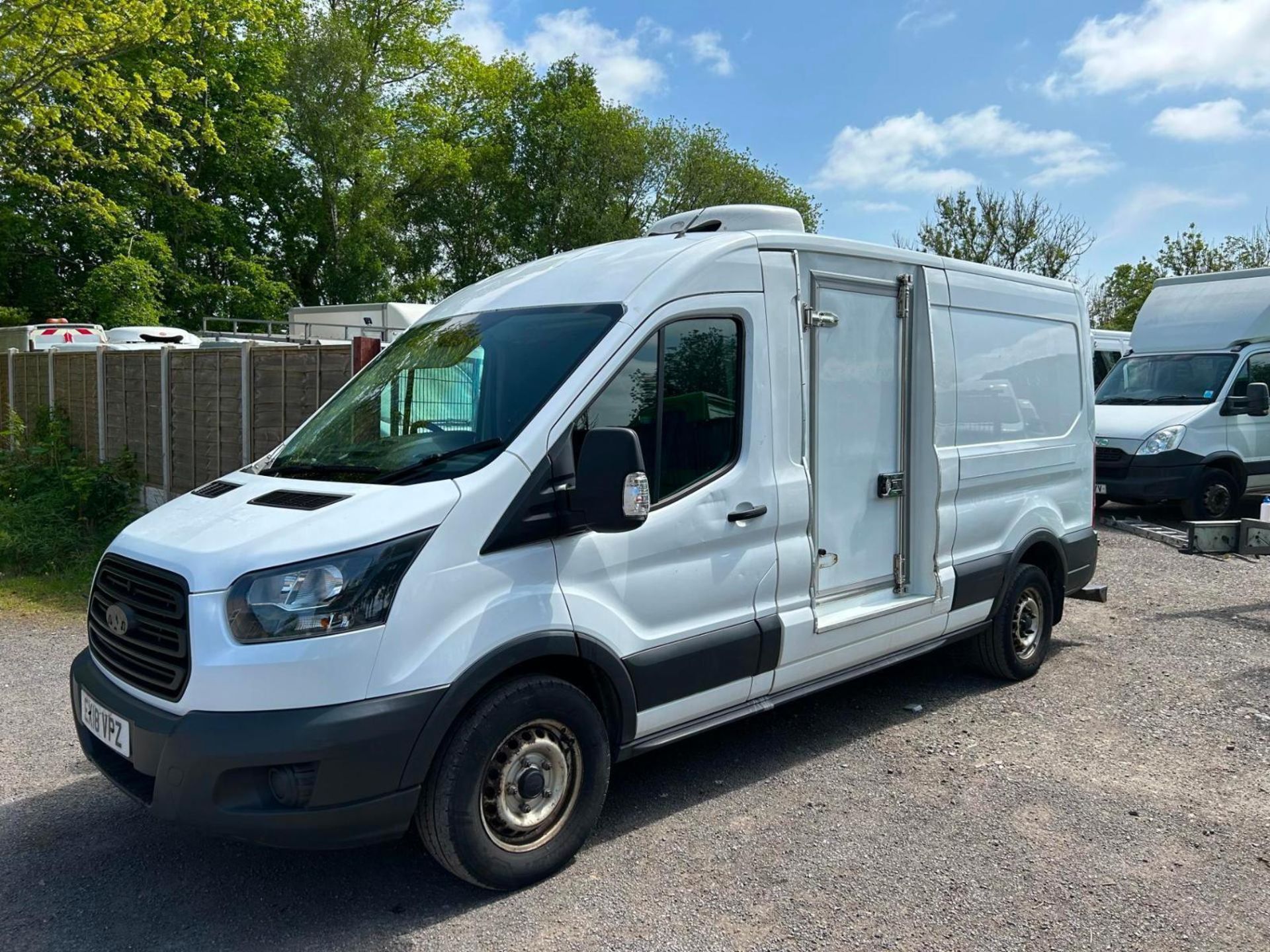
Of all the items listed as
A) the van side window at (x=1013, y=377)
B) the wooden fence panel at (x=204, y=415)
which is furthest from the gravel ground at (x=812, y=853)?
the wooden fence panel at (x=204, y=415)

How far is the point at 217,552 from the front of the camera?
10.4 ft

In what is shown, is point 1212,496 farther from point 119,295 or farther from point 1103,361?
point 119,295

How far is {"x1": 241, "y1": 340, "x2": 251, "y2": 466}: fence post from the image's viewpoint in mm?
8656

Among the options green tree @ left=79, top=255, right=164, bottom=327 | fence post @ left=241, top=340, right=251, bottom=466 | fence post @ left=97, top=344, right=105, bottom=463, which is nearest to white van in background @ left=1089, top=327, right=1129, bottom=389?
fence post @ left=241, top=340, right=251, bottom=466

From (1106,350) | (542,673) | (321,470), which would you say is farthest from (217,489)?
(1106,350)

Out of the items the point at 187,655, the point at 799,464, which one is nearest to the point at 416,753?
the point at 187,655

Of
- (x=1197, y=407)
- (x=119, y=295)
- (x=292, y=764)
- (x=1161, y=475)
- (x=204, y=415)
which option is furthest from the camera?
(x=119, y=295)

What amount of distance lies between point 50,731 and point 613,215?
1279 inches

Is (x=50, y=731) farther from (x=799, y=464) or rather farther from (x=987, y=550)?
(x=987, y=550)

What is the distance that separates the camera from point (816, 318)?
4.57 m

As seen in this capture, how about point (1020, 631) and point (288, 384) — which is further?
point (288, 384)

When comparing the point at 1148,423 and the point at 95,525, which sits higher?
the point at 1148,423

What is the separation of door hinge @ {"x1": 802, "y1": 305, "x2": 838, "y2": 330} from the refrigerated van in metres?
0.02

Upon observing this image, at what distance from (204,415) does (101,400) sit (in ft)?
9.13
